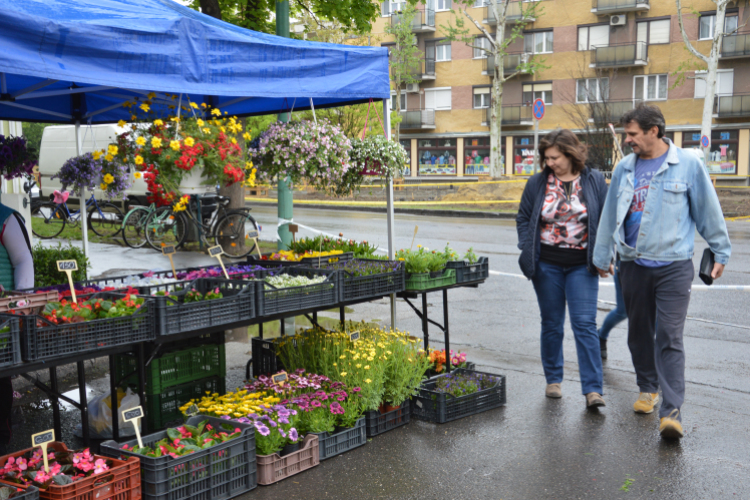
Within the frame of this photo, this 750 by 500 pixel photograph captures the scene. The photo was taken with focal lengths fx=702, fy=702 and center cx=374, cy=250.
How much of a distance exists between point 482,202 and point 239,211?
17.0 metres

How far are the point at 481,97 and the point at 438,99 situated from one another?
295cm

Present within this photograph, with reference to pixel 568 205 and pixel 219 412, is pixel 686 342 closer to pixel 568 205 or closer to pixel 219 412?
pixel 568 205

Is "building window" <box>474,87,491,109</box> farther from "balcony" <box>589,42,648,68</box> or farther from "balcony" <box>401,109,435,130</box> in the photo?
"balcony" <box>589,42,648,68</box>

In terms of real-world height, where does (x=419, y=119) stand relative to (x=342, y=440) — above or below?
above

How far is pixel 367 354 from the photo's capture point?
4934 mm

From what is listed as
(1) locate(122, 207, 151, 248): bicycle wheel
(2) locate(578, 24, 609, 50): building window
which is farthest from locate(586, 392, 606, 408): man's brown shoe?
(2) locate(578, 24, 609, 50): building window

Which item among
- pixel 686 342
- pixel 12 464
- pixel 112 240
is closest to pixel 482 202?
pixel 112 240

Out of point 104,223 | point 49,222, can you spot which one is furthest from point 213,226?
point 104,223

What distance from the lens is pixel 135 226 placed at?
47.2 ft

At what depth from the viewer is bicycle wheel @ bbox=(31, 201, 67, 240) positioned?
1580 centimetres

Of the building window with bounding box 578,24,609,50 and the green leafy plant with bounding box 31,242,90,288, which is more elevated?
the building window with bounding box 578,24,609,50

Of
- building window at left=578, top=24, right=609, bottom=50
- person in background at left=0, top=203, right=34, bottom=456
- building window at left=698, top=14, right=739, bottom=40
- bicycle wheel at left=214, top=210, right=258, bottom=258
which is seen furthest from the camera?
building window at left=578, top=24, right=609, bottom=50

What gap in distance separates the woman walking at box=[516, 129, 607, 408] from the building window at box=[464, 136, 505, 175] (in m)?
38.2

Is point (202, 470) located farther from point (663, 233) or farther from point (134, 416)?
point (663, 233)
